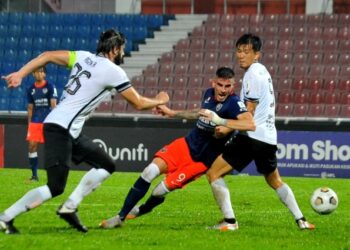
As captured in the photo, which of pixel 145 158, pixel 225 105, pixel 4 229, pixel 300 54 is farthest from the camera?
pixel 300 54

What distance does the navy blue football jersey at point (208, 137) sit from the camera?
10.4 meters

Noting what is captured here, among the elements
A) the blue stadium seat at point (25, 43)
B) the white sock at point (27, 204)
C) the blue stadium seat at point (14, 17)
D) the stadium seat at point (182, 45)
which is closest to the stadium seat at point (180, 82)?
the stadium seat at point (182, 45)

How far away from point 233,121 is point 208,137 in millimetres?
719

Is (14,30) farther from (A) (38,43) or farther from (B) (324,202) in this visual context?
(B) (324,202)

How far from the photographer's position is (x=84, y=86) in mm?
9516

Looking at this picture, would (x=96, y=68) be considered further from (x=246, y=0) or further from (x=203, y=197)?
(x=246, y=0)

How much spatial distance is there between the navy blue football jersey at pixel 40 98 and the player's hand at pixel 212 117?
897 centimetres

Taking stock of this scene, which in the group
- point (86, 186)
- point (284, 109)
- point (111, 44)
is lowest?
point (284, 109)

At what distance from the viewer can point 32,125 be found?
61.6 ft

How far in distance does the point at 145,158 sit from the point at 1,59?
10.8 m

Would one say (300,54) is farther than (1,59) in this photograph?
No

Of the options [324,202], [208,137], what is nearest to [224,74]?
[208,137]

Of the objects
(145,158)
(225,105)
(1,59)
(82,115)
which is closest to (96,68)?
(82,115)

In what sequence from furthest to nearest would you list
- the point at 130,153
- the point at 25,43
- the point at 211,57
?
the point at 25,43
the point at 211,57
the point at 130,153
